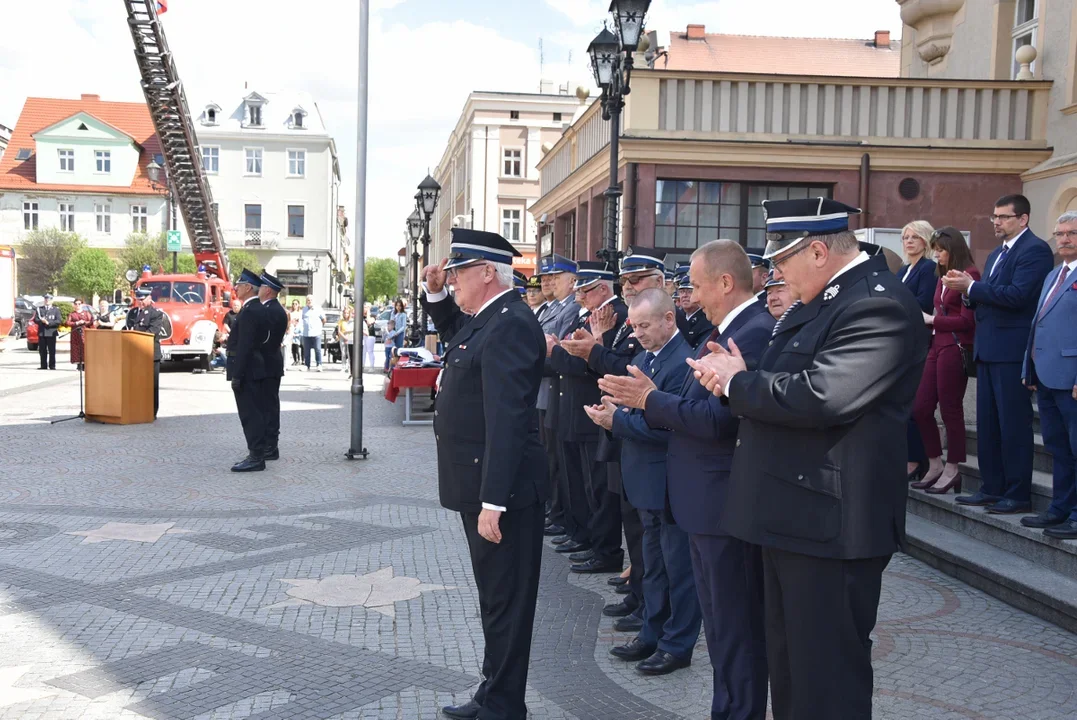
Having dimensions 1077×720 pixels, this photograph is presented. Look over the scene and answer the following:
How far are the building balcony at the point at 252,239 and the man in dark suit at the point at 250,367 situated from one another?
64529mm

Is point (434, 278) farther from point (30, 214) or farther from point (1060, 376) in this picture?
point (30, 214)

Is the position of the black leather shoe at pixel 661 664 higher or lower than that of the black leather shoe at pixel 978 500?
lower

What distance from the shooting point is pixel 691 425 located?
379 centimetres

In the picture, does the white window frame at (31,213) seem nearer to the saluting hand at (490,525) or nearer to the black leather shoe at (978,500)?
the black leather shoe at (978,500)

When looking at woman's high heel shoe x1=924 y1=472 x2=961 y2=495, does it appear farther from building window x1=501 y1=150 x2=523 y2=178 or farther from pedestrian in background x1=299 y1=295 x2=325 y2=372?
building window x1=501 y1=150 x2=523 y2=178

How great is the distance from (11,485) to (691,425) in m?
7.91

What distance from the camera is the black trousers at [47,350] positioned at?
24.8 meters

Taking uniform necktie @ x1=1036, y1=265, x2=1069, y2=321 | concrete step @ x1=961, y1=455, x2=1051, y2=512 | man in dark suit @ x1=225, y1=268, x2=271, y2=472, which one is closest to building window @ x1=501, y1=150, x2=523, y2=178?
man in dark suit @ x1=225, y1=268, x2=271, y2=472

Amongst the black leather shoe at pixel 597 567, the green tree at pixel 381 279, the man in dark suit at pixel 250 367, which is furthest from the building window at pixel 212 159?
the black leather shoe at pixel 597 567

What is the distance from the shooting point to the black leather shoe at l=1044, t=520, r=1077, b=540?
5.83 meters

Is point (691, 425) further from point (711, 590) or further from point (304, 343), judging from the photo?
point (304, 343)

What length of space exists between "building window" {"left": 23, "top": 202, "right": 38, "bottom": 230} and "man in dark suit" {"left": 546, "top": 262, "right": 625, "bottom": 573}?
70414mm

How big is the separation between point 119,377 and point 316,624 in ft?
32.7

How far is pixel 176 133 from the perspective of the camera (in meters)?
26.2
